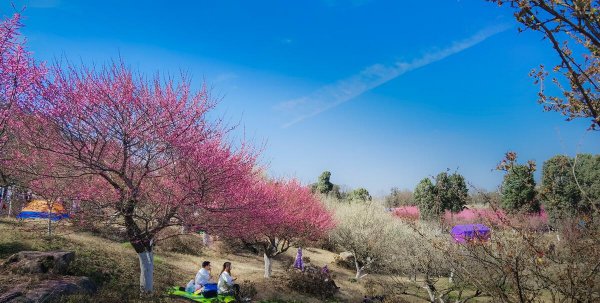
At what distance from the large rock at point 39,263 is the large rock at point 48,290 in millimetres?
1406

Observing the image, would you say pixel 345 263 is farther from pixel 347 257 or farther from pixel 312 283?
pixel 312 283

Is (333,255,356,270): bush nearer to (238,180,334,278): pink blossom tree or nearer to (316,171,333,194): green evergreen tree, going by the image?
(238,180,334,278): pink blossom tree

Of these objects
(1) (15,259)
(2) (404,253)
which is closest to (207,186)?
(1) (15,259)

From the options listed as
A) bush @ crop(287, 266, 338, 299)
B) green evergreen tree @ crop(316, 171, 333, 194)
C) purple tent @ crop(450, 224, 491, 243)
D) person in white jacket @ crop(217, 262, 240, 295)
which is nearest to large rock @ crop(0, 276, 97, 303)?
person in white jacket @ crop(217, 262, 240, 295)

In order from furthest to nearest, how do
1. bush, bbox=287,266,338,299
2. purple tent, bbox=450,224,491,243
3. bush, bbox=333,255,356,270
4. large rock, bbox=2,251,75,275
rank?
bush, bbox=333,255,356,270 → bush, bbox=287,266,338,299 → large rock, bbox=2,251,75,275 → purple tent, bbox=450,224,491,243

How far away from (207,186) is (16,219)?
18.4 m

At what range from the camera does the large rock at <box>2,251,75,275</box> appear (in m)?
11.7

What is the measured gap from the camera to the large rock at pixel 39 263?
1167 centimetres

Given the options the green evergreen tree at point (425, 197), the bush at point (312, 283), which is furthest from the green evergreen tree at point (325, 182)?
the bush at point (312, 283)

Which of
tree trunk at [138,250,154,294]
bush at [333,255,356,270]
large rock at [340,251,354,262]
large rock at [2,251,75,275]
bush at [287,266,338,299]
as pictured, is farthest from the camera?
large rock at [340,251,354,262]

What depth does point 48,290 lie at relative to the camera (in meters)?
9.61

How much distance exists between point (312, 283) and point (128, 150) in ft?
39.5

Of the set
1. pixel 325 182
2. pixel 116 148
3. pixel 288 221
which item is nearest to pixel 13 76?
pixel 116 148

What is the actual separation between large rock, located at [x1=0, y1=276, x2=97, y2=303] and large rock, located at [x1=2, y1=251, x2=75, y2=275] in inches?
55.4
